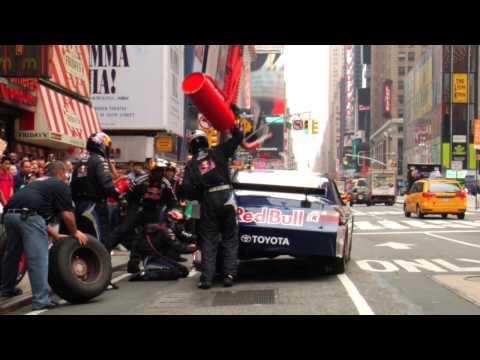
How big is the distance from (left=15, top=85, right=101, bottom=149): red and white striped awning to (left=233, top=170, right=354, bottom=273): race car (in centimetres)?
1117

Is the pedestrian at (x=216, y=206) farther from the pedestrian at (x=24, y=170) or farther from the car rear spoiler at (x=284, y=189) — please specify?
the pedestrian at (x=24, y=170)

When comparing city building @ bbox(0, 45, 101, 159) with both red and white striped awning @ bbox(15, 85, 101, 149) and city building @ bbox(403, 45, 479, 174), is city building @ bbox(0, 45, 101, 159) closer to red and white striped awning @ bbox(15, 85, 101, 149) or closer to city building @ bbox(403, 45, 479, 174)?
red and white striped awning @ bbox(15, 85, 101, 149)

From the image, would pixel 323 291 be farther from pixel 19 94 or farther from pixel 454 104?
pixel 454 104

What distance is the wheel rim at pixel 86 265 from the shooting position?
7855 millimetres

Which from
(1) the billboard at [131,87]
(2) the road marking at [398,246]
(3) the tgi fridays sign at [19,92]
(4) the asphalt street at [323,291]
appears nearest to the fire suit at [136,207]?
(4) the asphalt street at [323,291]

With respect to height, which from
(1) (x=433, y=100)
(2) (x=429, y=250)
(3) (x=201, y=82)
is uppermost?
(1) (x=433, y=100)

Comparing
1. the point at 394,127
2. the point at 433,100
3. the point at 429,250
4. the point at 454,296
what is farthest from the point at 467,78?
the point at 454,296

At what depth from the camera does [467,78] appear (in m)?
93.7

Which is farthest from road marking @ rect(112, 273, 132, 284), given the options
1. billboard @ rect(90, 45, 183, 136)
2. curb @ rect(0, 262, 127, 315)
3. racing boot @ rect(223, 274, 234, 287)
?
billboard @ rect(90, 45, 183, 136)

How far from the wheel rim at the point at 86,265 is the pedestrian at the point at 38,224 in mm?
215

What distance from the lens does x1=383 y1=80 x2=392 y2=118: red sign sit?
143875mm
